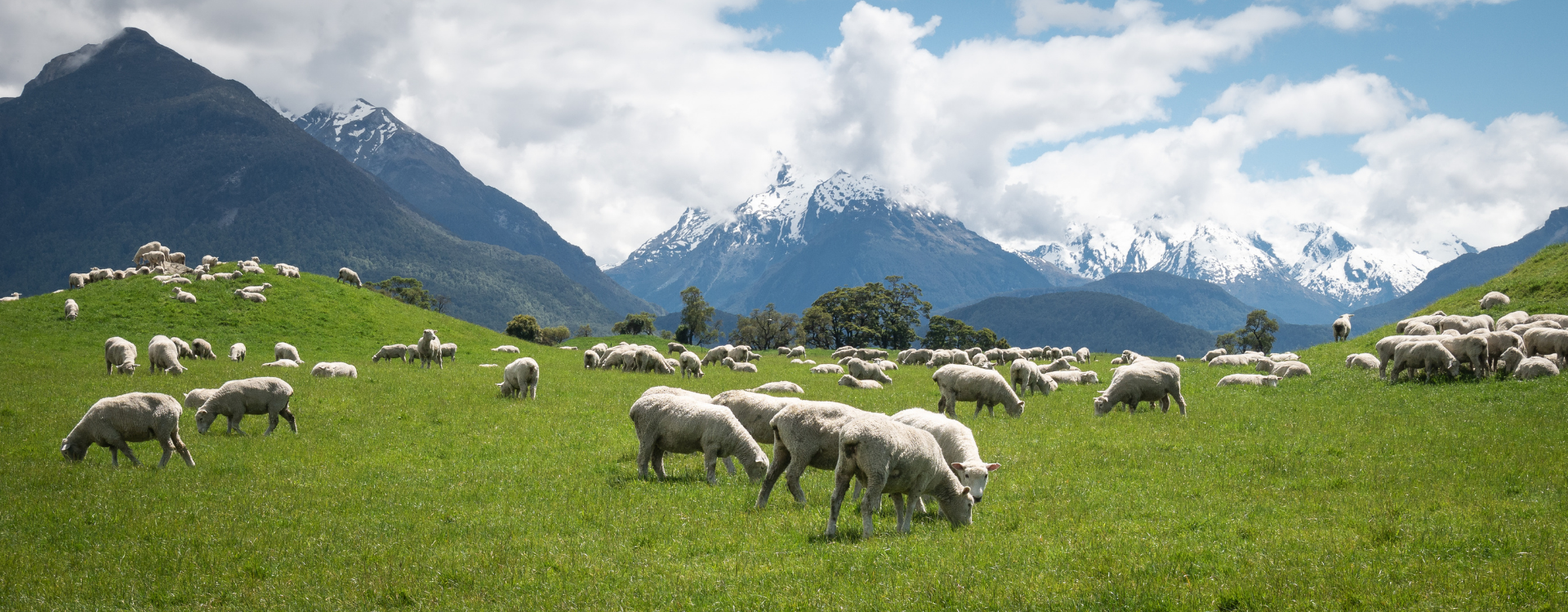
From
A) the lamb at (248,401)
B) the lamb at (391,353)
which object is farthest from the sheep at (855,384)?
the lamb at (391,353)

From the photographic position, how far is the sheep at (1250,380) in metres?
31.3

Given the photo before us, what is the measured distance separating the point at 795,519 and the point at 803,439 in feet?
4.64

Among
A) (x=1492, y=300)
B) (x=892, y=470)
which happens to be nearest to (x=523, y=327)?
(x=1492, y=300)

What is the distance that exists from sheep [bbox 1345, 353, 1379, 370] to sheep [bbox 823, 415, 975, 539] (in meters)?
28.8

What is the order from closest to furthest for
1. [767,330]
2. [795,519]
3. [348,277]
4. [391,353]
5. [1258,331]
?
1. [795,519]
2. [391,353]
3. [348,277]
4. [767,330]
5. [1258,331]

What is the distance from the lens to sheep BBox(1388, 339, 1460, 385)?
26.2m

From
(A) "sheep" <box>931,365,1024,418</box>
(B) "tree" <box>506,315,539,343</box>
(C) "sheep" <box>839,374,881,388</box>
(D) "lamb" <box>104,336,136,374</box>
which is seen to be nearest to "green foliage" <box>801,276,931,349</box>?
(B) "tree" <box>506,315,539,343</box>

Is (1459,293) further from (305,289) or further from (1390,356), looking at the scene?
(305,289)

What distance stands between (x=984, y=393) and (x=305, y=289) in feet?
199

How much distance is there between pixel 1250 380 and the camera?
33.0m

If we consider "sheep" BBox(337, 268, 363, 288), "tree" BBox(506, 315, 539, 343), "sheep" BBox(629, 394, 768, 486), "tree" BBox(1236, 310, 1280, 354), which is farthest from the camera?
"tree" BBox(1236, 310, 1280, 354)

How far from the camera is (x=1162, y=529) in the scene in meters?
11.9

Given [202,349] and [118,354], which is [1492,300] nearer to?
[118,354]

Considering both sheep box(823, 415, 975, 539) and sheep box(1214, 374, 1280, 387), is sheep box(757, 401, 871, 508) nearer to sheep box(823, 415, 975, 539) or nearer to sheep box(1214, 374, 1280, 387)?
sheep box(823, 415, 975, 539)
